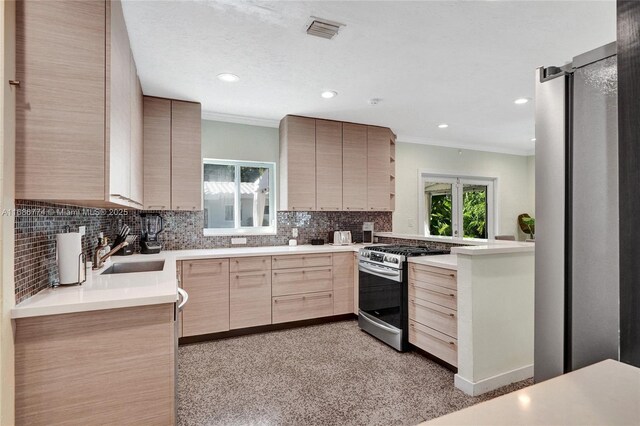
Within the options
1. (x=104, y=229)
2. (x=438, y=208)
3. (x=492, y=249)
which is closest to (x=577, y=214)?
(x=492, y=249)

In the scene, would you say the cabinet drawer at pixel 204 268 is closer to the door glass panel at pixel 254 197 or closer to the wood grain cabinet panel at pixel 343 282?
the door glass panel at pixel 254 197

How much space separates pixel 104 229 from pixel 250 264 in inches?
54.8

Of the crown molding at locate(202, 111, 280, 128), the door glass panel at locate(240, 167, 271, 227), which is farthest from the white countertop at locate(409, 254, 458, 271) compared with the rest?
the crown molding at locate(202, 111, 280, 128)

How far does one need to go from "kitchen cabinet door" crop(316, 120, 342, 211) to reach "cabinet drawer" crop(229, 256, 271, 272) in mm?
1011

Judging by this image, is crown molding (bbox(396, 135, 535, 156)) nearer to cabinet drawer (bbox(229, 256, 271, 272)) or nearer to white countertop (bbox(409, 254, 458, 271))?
white countertop (bbox(409, 254, 458, 271))

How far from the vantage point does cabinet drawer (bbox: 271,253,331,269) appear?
3576mm

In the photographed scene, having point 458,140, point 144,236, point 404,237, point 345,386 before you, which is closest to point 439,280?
point 345,386

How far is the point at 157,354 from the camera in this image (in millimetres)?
1568

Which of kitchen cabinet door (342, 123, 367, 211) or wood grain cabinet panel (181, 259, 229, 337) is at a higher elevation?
kitchen cabinet door (342, 123, 367, 211)

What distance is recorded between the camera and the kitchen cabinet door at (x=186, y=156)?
3451 mm

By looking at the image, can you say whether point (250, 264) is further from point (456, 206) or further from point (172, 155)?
point (456, 206)

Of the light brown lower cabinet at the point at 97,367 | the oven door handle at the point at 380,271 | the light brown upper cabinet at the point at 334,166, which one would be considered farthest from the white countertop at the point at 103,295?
the light brown upper cabinet at the point at 334,166

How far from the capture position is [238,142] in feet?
13.4

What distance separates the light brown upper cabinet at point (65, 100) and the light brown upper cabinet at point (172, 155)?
6.00ft
